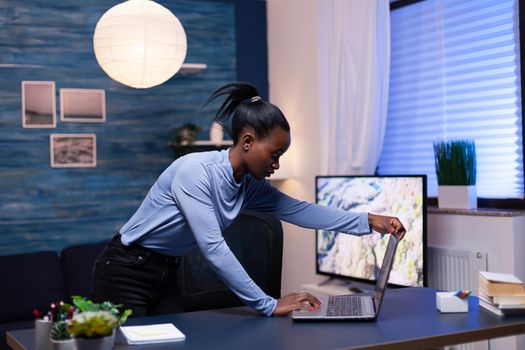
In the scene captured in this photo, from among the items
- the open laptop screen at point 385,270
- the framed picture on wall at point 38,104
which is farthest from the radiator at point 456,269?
the framed picture on wall at point 38,104

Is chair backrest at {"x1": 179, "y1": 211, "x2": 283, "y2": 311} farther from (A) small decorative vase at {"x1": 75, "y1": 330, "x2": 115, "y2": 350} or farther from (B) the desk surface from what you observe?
(A) small decorative vase at {"x1": 75, "y1": 330, "x2": 115, "y2": 350}

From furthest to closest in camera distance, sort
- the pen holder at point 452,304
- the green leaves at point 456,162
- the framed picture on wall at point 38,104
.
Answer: the framed picture on wall at point 38,104, the green leaves at point 456,162, the pen holder at point 452,304

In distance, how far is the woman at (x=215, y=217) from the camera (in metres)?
2.08

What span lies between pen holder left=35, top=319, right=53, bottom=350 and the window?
2.46 metres

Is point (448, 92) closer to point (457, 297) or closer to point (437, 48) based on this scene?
point (437, 48)

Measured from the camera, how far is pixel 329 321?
206 cm

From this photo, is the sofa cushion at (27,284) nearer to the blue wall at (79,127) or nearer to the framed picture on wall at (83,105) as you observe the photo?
the blue wall at (79,127)

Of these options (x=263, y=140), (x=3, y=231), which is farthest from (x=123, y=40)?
(x=3, y=231)

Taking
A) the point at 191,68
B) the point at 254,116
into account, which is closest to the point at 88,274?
the point at 191,68

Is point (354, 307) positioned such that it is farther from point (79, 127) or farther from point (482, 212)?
point (79, 127)

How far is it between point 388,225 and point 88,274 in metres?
2.51

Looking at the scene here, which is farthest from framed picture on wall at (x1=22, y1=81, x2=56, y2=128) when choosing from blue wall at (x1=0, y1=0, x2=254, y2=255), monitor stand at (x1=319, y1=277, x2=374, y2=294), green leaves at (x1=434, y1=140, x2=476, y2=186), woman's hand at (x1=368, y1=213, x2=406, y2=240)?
woman's hand at (x1=368, y1=213, x2=406, y2=240)

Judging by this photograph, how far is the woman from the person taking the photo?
2.08 m

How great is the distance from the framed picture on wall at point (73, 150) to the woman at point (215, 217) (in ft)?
6.96
